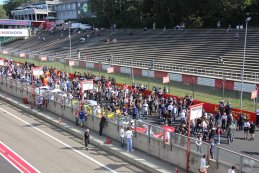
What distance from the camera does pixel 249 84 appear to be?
1086 inches

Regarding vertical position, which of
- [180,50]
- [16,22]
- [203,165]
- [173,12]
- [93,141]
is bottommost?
[93,141]

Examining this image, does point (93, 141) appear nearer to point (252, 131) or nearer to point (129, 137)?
point (129, 137)

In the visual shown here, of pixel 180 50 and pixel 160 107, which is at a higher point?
pixel 180 50

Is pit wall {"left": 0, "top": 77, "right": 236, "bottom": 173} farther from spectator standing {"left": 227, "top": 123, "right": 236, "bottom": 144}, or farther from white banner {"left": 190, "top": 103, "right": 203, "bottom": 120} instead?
spectator standing {"left": 227, "top": 123, "right": 236, "bottom": 144}

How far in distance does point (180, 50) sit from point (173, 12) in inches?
800

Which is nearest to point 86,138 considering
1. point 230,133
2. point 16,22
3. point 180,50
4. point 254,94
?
point 230,133

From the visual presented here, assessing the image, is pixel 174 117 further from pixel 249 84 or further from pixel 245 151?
pixel 249 84

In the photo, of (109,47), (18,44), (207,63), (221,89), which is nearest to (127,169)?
(221,89)

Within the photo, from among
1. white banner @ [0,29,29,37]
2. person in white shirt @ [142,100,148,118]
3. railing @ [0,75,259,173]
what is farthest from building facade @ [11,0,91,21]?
person in white shirt @ [142,100,148,118]

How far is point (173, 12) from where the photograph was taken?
65.8 meters

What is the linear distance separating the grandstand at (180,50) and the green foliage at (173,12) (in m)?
5.82

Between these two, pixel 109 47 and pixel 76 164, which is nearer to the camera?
pixel 76 164

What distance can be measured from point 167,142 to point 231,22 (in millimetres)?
43658

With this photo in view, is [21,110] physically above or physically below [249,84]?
below
